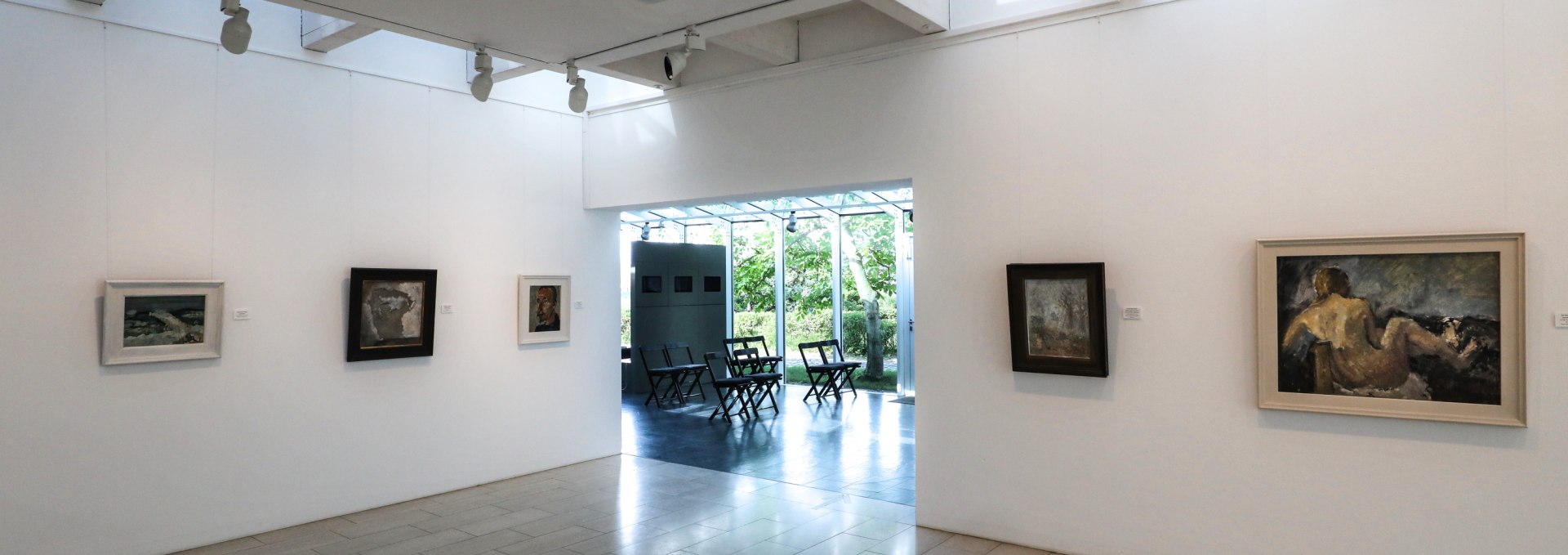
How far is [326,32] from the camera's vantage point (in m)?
6.00

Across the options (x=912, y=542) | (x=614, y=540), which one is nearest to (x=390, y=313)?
(x=614, y=540)

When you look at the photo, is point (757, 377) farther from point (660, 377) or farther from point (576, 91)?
point (576, 91)

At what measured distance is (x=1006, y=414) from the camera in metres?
5.57

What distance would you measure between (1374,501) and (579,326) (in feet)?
21.6

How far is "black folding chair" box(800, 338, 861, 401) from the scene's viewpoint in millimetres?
12570

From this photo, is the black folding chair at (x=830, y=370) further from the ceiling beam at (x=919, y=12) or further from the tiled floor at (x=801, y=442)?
the ceiling beam at (x=919, y=12)

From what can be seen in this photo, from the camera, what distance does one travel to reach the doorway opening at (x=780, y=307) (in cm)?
1156

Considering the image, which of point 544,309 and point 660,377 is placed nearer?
point 544,309

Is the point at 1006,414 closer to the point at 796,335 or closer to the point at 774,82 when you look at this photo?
the point at 774,82

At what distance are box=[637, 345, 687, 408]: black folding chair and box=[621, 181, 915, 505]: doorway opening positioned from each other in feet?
0.15

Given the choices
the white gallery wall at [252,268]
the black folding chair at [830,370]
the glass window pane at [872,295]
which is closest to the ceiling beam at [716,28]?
the white gallery wall at [252,268]

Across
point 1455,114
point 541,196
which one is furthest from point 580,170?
point 1455,114

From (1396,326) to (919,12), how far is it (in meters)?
3.24

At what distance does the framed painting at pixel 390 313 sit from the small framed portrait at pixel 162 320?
925mm
